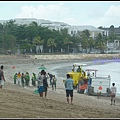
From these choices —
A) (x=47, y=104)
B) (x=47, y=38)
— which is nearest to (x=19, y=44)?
(x=47, y=38)

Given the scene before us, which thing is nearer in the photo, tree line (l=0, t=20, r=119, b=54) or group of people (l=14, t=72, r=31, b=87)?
group of people (l=14, t=72, r=31, b=87)

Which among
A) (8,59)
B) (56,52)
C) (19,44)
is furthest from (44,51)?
(8,59)

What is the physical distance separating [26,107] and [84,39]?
280ft

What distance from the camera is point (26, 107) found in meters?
11.2

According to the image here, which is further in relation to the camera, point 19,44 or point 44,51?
point 44,51

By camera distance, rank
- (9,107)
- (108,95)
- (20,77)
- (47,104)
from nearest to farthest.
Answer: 1. (9,107)
2. (47,104)
3. (108,95)
4. (20,77)

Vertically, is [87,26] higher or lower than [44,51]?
higher

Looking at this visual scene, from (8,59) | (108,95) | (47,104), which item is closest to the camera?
(47,104)

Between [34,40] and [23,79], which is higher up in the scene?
[34,40]

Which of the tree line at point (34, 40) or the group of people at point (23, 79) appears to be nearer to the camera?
the group of people at point (23, 79)

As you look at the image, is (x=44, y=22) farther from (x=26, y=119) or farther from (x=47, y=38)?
(x=26, y=119)

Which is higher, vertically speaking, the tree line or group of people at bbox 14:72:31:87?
the tree line

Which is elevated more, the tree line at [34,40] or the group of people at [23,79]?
the tree line at [34,40]

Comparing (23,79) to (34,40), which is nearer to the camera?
(23,79)
